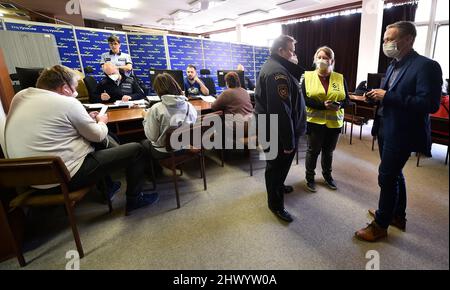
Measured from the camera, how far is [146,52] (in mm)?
5121

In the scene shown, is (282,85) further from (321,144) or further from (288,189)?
(288,189)

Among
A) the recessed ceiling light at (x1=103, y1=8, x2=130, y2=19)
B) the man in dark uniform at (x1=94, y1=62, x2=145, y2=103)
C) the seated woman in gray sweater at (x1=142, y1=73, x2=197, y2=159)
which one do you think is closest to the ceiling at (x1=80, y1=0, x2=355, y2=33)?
the recessed ceiling light at (x1=103, y1=8, x2=130, y2=19)

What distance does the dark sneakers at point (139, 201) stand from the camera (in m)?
2.11

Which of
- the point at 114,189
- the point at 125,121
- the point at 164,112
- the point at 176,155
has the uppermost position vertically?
the point at 164,112

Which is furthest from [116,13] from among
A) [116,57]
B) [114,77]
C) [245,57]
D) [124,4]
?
[114,77]

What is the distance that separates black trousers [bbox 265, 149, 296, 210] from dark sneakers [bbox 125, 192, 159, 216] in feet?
3.78

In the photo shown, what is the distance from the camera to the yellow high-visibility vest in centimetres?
205

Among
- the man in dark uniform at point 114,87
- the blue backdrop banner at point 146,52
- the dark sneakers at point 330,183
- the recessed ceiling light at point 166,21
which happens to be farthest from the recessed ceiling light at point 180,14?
the dark sneakers at point 330,183

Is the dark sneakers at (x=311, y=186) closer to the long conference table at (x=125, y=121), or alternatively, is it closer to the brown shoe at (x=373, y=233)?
the brown shoe at (x=373, y=233)

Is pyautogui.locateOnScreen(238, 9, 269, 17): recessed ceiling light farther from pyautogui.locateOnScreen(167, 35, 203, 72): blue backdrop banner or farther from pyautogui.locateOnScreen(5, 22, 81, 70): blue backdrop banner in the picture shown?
pyautogui.locateOnScreen(5, 22, 81, 70): blue backdrop banner

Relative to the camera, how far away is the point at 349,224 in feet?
6.02

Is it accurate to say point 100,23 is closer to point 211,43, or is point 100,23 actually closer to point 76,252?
point 211,43

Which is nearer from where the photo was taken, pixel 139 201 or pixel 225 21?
pixel 139 201

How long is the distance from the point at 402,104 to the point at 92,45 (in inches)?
202
